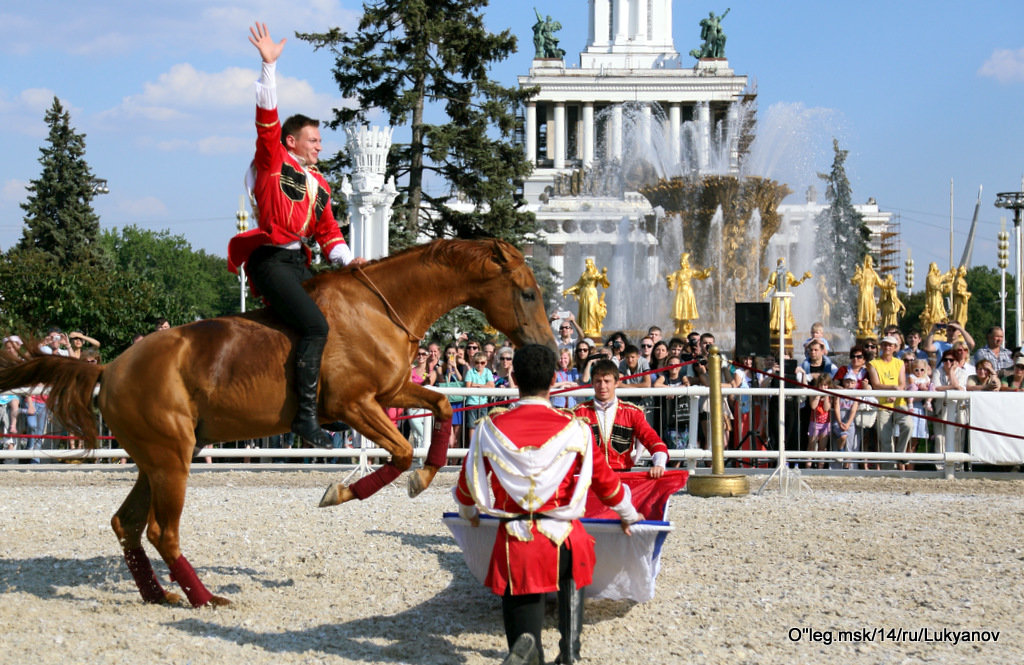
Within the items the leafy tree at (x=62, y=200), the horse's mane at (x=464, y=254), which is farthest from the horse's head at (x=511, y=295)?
the leafy tree at (x=62, y=200)

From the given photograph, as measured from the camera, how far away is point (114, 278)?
34.2 meters

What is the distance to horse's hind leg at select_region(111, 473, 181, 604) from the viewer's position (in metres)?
6.95

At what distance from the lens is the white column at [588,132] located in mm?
101438

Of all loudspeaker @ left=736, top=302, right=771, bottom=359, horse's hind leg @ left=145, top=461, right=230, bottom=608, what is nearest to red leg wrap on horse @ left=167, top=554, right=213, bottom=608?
horse's hind leg @ left=145, top=461, right=230, bottom=608

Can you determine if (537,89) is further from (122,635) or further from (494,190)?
(122,635)

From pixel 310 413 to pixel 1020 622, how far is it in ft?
14.2

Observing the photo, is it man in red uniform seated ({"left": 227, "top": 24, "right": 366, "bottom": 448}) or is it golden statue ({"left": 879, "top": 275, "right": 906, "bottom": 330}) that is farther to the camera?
golden statue ({"left": 879, "top": 275, "right": 906, "bottom": 330})

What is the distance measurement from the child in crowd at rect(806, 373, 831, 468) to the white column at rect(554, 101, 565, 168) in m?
89.6

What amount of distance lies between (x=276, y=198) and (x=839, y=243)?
137ft

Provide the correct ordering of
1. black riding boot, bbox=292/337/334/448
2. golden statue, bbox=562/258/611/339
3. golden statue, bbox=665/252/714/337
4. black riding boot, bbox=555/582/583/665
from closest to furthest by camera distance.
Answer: black riding boot, bbox=555/582/583/665 < black riding boot, bbox=292/337/334/448 < golden statue, bbox=665/252/714/337 < golden statue, bbox=562/258/611/339

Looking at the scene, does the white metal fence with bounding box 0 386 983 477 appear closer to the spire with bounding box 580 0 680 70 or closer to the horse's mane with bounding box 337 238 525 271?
the horse's mane with bounding box 337 238 525 271

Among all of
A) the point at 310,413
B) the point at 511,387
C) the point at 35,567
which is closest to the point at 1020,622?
the point at 310,413

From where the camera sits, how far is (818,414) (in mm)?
14055

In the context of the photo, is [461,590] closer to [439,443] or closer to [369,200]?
[439,443]
